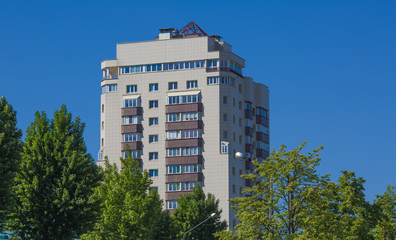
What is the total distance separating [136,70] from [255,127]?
24492 mm

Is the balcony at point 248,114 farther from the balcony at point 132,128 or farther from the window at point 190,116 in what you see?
the balcony at point 132,128

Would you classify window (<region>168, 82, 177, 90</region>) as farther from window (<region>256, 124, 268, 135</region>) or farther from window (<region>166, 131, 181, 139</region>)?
window (<region>256, 124, 268, 135</region>)

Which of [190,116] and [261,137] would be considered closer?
[190,116]

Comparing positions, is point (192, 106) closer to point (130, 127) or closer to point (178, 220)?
point (130, 127)

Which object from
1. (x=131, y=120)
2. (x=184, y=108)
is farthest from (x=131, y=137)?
(x=184, y=108)

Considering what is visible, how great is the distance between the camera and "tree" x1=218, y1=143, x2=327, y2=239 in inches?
2356

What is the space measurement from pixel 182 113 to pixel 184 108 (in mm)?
1061

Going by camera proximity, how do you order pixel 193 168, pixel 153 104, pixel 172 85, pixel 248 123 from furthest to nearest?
pixel 248 123, pixel 153 104, pixel 172 85, pixel 193 168

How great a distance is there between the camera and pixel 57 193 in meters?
65.2

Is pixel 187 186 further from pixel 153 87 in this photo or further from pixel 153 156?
pixel 153 87

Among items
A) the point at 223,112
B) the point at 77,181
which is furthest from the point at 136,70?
the point at 77,181

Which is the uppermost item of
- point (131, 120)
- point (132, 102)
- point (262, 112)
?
point (262, 112)

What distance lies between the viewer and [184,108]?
5832 inches

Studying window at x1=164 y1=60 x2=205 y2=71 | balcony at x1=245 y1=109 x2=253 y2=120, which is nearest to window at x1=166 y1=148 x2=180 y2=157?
window at x1=164 y1=60 x2=205 y2=71
